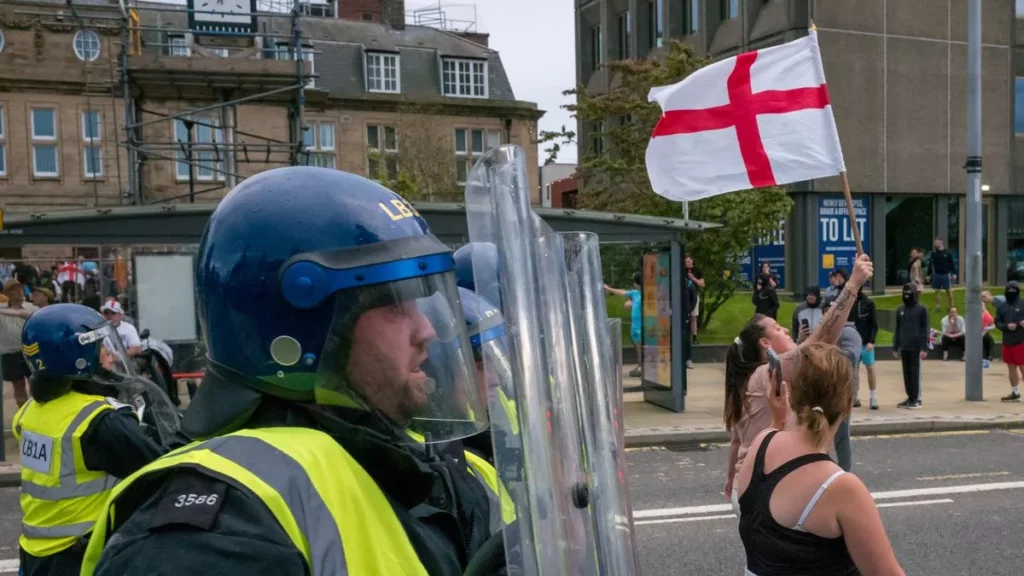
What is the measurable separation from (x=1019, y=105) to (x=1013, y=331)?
20.5m

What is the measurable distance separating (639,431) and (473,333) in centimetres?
885

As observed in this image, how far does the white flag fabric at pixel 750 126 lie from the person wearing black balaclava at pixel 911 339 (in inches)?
275

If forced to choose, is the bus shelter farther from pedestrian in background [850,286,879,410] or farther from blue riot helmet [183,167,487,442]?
blue riot helmet [183,167,487,442]

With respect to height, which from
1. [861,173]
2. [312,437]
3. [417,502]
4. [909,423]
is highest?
[861,173]

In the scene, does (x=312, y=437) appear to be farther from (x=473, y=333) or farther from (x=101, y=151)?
(x=101, y=151)

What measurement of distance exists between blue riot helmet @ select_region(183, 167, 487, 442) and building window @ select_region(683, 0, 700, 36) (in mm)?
30620

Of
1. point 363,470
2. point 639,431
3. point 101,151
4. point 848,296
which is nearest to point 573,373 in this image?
point 363,470

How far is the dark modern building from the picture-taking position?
86.6 ft

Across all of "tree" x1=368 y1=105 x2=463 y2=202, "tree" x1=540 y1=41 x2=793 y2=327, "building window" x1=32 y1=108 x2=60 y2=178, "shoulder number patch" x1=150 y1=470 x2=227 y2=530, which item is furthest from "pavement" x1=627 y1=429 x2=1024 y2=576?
"building window" x1=32 y1=108 x2=60 y2=178

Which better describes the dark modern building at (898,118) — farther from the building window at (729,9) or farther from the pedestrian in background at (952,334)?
the pedestrian in background at (952,334)

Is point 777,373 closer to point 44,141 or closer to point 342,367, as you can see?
point 342,367

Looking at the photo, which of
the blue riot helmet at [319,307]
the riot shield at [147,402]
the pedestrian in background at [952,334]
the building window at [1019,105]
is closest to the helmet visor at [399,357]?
A: the blue riot helmet at [319,307]

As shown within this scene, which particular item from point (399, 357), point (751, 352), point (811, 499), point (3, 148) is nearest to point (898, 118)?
point (751, 352)

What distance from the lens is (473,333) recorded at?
1983mm
